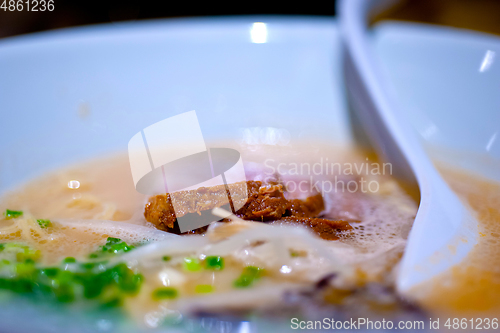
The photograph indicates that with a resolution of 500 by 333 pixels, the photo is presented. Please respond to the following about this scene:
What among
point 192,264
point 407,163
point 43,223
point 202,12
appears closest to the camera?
point 192,264

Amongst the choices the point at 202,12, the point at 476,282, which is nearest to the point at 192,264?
the point at 476,282

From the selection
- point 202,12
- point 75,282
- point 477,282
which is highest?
point 202,12

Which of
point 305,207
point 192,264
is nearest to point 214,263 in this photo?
point 192,264

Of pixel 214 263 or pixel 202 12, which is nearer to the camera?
pixel 214 263

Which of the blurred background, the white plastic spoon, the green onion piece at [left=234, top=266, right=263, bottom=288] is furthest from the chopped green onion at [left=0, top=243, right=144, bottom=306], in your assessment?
the blurred background

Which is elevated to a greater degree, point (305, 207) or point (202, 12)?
point (202, 12)

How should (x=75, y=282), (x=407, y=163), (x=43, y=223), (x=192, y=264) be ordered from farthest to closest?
(x=407, y=163)
(x=43, y=223)
(x=192, y=264)
(x=75, y=282)

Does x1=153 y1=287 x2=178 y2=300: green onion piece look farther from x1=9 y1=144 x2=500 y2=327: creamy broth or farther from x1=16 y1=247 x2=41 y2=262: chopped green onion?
x1=16 y1=247 x2=41 y2=262: chopped green onion

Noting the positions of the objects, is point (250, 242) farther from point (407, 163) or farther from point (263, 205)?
point (407, 163)

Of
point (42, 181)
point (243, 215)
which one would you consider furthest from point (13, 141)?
point (243, 215)
